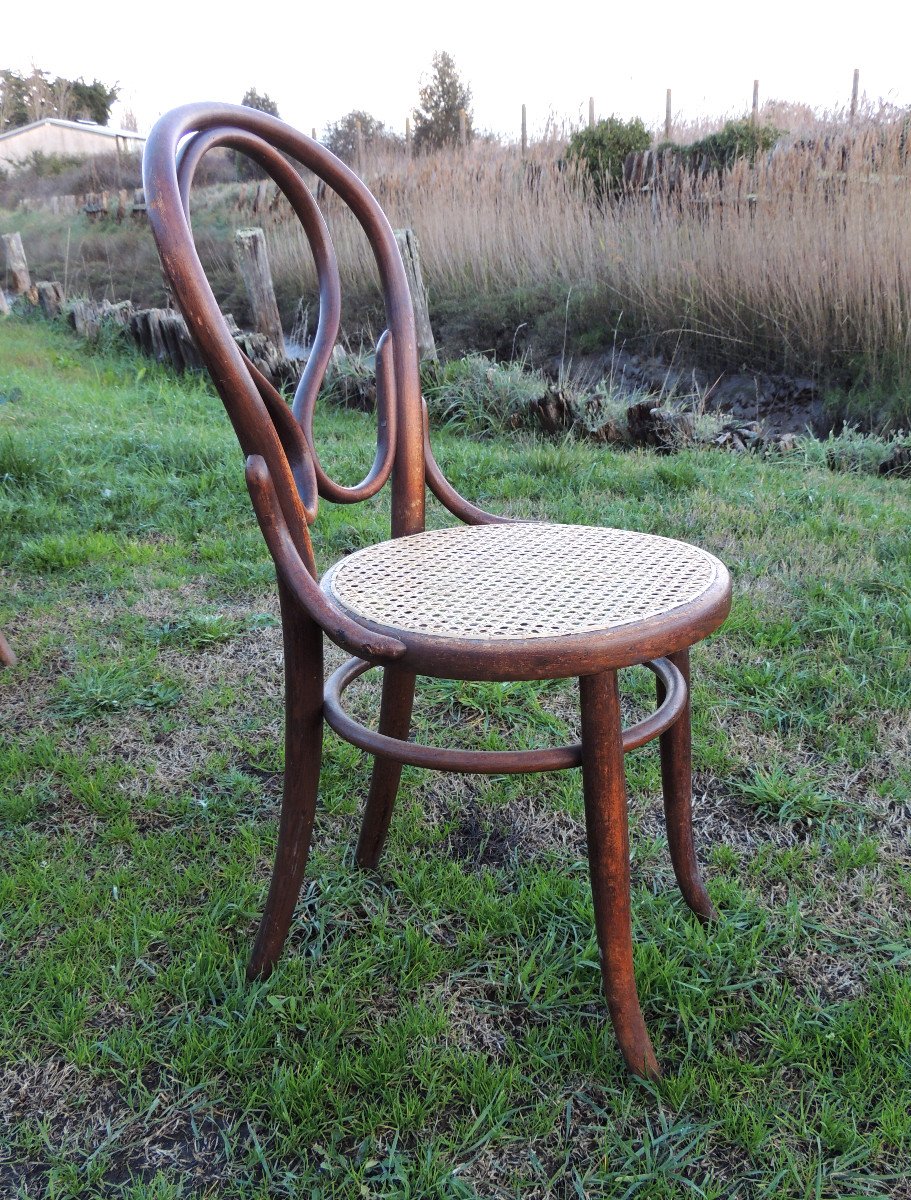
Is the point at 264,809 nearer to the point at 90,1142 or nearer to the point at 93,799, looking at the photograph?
the point at 93,799

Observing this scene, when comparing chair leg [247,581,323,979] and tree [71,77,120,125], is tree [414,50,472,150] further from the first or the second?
chair leg [247,581,323,979]

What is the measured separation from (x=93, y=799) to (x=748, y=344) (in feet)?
14.9

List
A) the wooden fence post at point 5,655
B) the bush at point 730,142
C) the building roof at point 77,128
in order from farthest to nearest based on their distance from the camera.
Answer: the building roof at point 77,128, the bush at point 730,142, the wooden fence post at point 5,655

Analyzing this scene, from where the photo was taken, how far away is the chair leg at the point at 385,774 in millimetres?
1479

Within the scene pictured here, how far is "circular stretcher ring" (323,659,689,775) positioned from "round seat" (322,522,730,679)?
123mm

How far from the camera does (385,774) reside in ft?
4.98

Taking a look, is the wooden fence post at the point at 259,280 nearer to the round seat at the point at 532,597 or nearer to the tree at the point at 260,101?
the round seat at the point at 532,597

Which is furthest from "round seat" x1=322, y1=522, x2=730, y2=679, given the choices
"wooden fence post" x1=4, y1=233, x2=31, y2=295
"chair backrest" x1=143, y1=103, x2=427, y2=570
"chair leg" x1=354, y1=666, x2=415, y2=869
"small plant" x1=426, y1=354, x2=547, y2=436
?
"wooden fence post" x1=4, y1=233, x2=31, y2=295

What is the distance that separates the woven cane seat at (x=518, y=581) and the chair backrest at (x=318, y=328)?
0.10 metres

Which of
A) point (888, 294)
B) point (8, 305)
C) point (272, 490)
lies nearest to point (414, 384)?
point (272, 490)

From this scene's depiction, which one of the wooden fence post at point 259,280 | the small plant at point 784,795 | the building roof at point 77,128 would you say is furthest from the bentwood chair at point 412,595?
the building roof at point 77,128

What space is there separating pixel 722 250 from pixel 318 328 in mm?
4560

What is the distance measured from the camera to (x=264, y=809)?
180cm

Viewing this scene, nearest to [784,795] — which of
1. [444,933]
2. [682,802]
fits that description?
[682,802]
